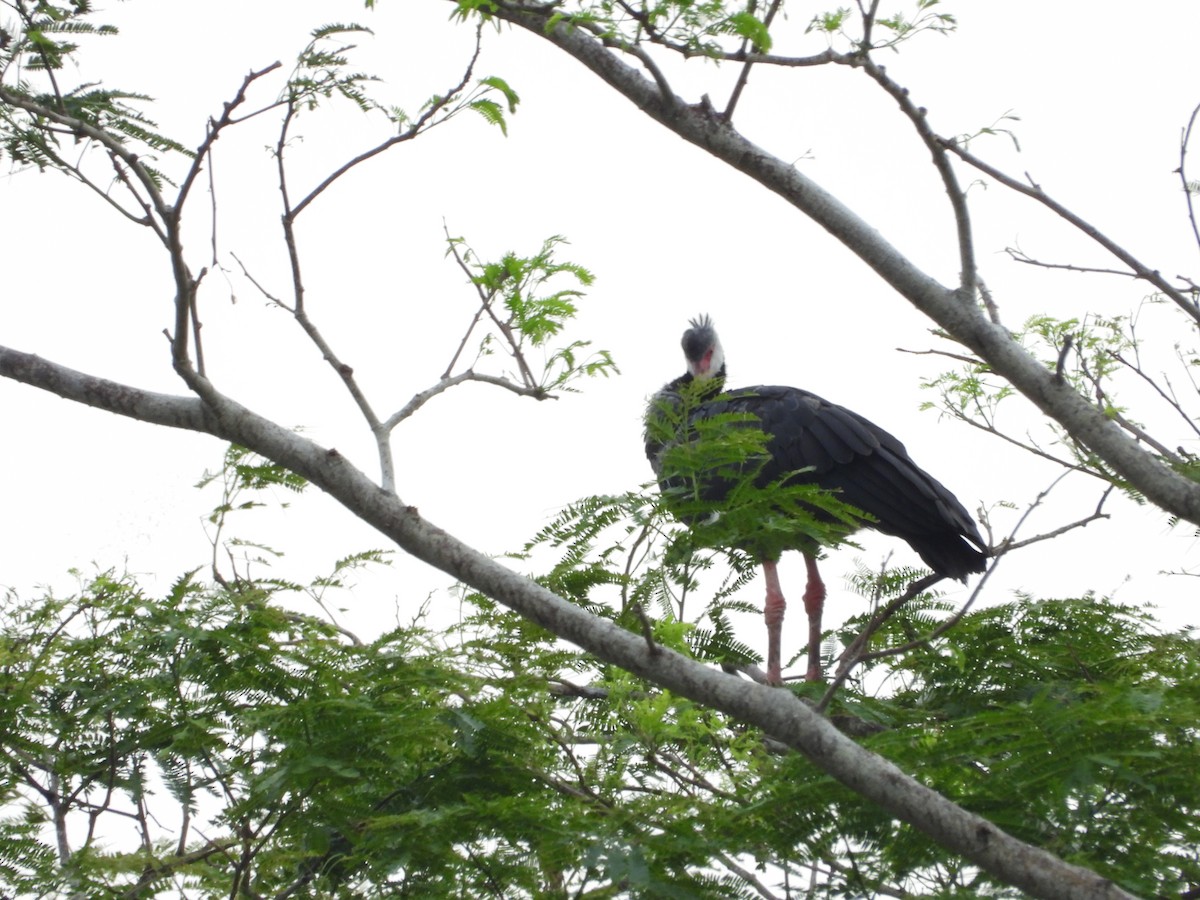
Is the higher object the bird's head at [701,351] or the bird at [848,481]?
the bird's head at [701,351]

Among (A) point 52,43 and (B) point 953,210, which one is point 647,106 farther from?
(A) point 52,43

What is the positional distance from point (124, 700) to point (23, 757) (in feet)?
2.04

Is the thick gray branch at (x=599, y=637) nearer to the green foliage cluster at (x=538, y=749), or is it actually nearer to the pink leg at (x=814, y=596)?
the green foliage cluster at (x=538, y=749)

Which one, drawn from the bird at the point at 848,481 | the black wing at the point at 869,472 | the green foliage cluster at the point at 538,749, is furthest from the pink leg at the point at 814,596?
the green foliage cluster at the point at 538,749

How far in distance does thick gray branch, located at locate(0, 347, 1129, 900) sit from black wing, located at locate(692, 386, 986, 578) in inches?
110

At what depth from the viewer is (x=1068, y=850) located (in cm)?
285

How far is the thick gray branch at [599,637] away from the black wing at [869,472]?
9.21 ft

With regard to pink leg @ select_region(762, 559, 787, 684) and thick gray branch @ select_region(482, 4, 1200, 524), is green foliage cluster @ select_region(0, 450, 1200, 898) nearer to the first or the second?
thick gray branch @ select_region(482, 4, 1200, 524)

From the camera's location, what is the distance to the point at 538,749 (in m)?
3.69

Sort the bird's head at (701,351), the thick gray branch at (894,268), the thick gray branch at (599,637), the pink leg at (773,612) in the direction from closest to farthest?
the thick gray branch at (599,637) → the thick gray branch at (894,268) → the pink leg at (773,612) → the bird's head at (701,351)

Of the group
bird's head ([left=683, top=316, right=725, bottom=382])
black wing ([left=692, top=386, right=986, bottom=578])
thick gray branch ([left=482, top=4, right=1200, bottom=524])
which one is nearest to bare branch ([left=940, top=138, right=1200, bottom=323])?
thick gray branch ([left=482, top=4, right=1200, bottom=524])

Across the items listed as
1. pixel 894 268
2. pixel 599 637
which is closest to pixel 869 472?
pixel 894 268

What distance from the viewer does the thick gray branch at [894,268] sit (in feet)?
11.9

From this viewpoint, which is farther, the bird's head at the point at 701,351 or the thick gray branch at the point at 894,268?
the bird's head at the point at 701,351
